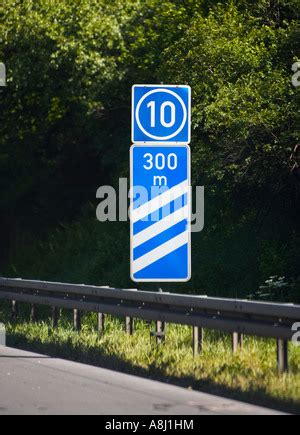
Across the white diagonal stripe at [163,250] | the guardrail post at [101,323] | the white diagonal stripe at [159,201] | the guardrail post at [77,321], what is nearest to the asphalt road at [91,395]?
the white diagonal stripe at [163,250]

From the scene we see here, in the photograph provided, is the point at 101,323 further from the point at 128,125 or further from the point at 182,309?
the point at 128,125

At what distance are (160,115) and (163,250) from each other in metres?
1.78

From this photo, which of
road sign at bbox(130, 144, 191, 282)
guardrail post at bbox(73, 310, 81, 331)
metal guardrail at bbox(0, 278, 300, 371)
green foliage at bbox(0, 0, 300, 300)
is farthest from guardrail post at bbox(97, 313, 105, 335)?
green foliage at bbox(0, 0, 300, 300)

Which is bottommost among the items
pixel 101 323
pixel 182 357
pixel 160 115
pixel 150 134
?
pixel 182 357

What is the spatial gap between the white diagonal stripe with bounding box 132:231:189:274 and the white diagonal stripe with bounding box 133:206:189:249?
0.18 metres

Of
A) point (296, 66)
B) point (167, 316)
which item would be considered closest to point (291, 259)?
point (296, 66)

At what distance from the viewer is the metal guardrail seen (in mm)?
12594

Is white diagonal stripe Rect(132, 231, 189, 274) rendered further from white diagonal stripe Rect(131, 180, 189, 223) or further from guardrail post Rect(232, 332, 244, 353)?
guardrail post Rect(232, 332, 244, 353)

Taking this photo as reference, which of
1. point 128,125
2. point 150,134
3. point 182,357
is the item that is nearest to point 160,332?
point 182,357

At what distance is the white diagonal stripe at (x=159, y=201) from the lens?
15.2 meters

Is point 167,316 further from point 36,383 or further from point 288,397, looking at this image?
point 288,397

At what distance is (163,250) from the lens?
15.4 meters

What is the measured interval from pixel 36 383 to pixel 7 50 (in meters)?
22.0

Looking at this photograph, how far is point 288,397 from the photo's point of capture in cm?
1120
